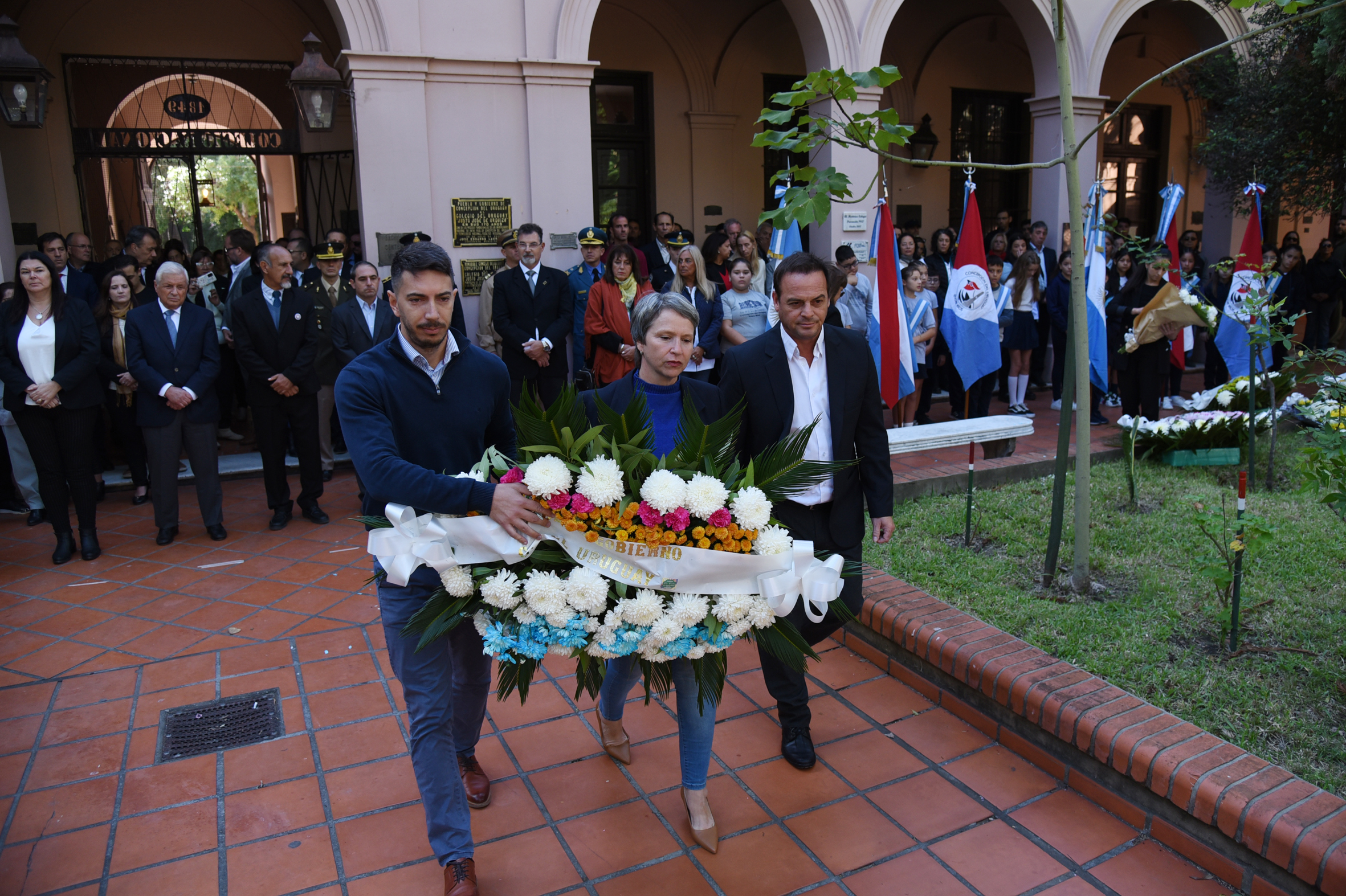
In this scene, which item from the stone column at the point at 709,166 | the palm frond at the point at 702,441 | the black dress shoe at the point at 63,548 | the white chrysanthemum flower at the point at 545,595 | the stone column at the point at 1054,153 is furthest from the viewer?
the stone column at the point at 709,166

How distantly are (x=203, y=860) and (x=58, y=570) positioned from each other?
3.76m

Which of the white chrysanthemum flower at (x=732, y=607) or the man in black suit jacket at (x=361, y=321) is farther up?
the man in black suit jacket at (x=361, y=321)

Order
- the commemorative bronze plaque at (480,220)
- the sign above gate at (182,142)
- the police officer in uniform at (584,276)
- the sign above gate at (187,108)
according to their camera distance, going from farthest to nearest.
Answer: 1. the sign above gate at (187,108)
2. the sign above gate at (182,142)
3. the commemorative bronze plaque at (480,220)
4. the police officer in uniform at (584,276)

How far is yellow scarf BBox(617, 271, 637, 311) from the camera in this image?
26.0 ft

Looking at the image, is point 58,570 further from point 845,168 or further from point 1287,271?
point 1287,271

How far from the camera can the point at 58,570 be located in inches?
228

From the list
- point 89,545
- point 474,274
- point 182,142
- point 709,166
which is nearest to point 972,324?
point 474,274

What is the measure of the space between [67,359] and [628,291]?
167 inches

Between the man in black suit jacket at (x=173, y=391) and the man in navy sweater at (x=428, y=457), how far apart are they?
13.4ft

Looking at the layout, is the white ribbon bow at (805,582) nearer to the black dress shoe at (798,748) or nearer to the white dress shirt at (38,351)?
the black dress shoe at (798,748)

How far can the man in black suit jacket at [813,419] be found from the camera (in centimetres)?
339

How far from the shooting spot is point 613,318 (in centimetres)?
776

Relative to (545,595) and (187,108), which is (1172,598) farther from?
(187,108)

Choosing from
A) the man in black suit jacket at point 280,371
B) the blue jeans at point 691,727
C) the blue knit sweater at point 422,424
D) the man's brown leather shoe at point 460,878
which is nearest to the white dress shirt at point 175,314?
the man in black suit jacket at point 280,371
